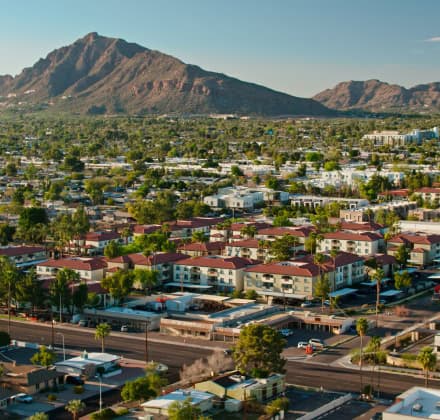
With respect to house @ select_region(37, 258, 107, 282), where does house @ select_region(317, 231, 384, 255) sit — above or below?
above

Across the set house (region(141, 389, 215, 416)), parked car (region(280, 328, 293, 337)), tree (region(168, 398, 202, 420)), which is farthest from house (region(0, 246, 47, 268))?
tree (region(168, 398, 202, 420))

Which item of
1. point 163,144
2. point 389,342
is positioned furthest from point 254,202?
point 163,144

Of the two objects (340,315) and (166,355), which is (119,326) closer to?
(166,355)

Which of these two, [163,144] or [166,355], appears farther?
[163,144]

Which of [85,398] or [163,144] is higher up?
[163,144]

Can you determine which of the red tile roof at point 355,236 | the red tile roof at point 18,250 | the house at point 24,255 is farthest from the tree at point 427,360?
the red tile roof at point 18,250

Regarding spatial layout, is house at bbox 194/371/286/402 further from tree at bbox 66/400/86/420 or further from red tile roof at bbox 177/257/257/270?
red tile roof at bbox 177/257/257/270

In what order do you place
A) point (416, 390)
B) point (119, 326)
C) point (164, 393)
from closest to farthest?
point (416, 390)
point (164, 393)
point (119, 326)
